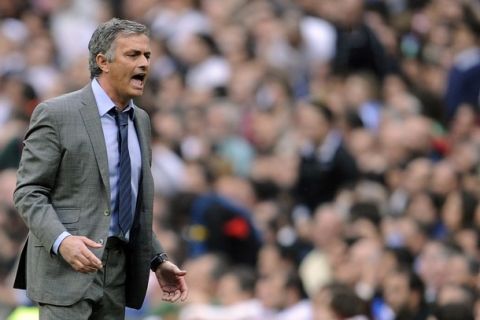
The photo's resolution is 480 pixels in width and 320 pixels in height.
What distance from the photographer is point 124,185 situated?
5.91 meters

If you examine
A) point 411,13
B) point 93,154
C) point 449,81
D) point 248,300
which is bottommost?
point 248,300

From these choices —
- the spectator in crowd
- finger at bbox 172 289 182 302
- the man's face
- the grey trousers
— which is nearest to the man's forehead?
the man's face

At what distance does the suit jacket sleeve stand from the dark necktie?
277 mm

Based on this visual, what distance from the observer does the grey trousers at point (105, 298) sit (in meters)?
5.79

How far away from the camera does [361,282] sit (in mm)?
9969

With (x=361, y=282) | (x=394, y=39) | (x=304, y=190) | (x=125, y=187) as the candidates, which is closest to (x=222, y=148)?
(x=304, y=190)

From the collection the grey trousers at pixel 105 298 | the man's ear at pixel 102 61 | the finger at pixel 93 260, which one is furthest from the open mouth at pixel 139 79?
the finger at pixel 93 260

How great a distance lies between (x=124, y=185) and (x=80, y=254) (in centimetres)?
48

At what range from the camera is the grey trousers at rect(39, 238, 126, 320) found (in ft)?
19.0

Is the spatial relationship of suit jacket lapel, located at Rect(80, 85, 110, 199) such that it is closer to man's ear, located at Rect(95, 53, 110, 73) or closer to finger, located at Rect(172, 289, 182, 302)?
man's ear, located at Rect(95, 53, 110, 73)

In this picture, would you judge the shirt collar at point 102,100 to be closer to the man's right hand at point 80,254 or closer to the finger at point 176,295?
the man's right hand at point 80,254

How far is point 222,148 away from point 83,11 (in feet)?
14.5

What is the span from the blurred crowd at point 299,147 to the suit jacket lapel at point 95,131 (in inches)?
129

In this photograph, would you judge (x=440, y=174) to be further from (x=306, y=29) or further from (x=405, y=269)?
(x=306, y=29)
